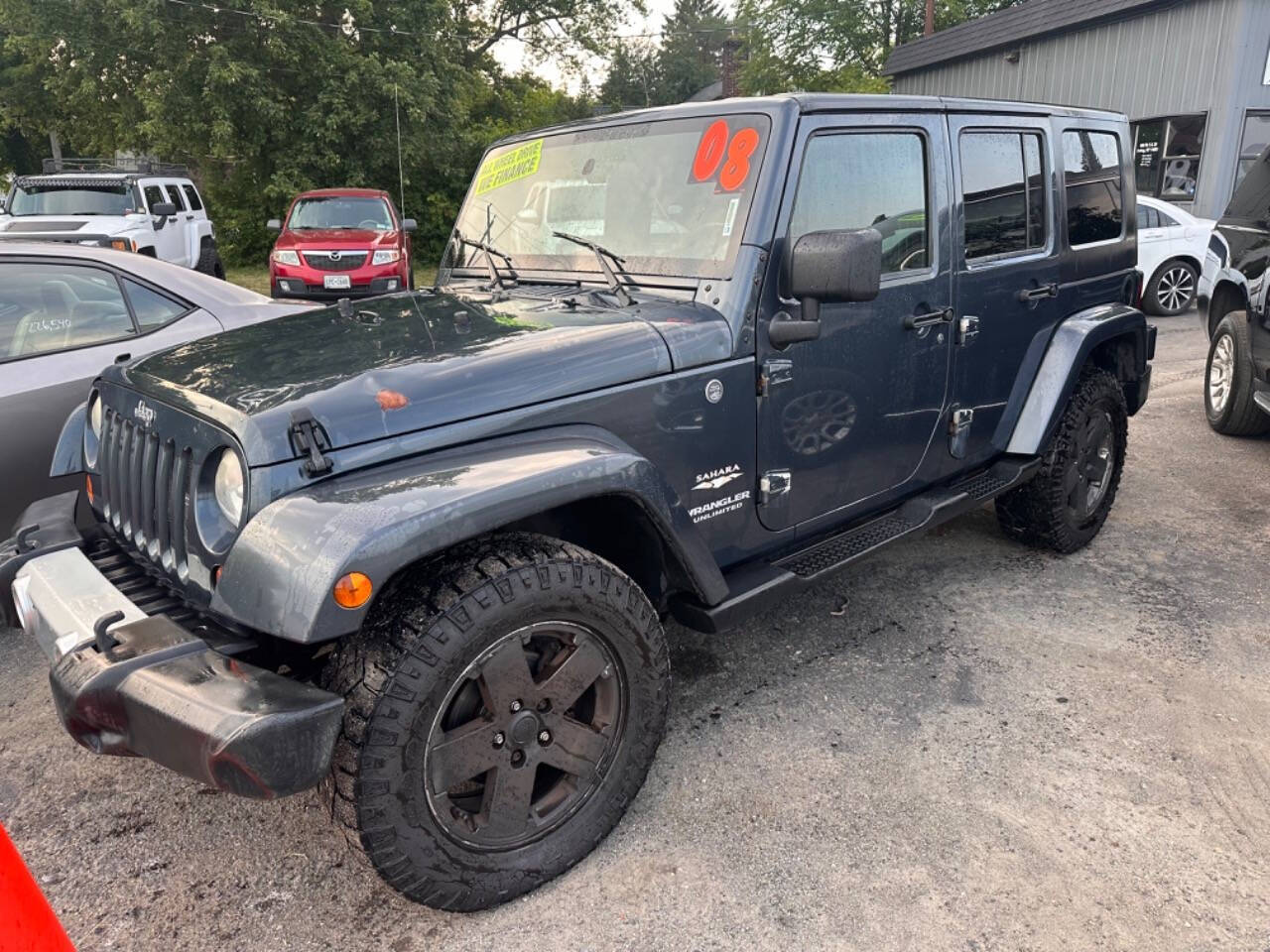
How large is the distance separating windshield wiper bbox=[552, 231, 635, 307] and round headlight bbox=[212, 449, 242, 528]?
121 centimetres

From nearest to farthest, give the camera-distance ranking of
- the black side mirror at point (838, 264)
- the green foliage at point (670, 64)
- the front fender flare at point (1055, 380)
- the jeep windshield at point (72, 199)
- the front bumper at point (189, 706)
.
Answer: the front bumper at point (189, 706) < the black side mirror at point (838, 264) < the front fender flare at point (1055, 380) < the jeep windshield at point (72, 199) < the green foliage at point (670, 64)

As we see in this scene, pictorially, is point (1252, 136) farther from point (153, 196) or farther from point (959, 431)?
point (153, 196)

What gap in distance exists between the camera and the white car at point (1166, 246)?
1098 centimetres

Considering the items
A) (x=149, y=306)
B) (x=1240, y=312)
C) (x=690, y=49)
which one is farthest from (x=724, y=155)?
(x=690, y=49)

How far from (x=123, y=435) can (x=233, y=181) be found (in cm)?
2239

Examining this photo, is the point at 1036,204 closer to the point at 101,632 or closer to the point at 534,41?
the point at 101,632

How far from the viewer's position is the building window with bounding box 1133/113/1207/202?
15.6m

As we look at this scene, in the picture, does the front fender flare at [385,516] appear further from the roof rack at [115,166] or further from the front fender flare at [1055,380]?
the roof rack at [115,166]

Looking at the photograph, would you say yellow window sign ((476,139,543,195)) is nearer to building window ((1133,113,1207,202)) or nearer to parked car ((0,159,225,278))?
parked car ((0,159,225,278))

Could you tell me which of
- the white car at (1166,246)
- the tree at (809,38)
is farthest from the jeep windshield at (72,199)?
the tree at (809,38)

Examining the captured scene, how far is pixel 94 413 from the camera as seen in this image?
116 inches

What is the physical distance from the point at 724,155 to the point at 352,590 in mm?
1780

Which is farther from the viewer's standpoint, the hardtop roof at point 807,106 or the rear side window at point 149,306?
the rear side window at point 149,306

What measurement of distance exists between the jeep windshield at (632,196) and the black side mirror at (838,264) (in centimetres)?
23
